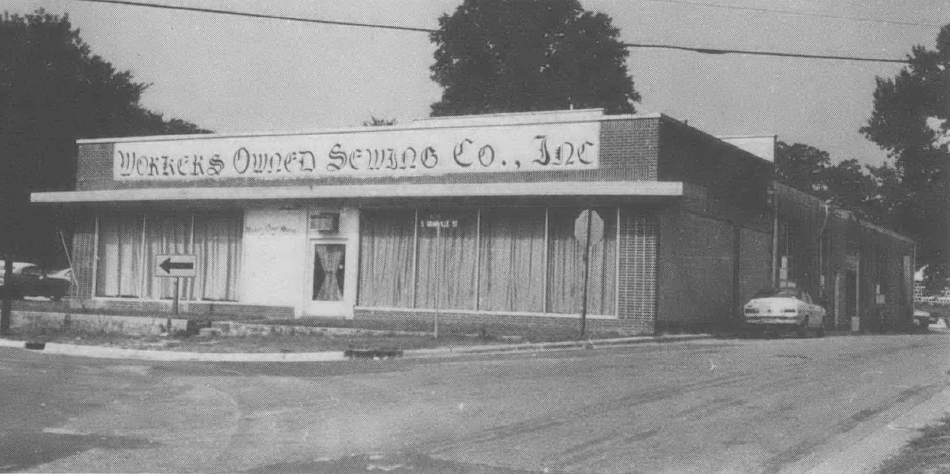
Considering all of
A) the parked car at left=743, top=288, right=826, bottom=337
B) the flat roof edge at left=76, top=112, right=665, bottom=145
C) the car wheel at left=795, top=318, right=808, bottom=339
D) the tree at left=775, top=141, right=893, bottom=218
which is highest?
the tree at left=775, top=141, right=893, bottom=218

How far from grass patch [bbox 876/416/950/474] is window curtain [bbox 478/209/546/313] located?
16643 mm

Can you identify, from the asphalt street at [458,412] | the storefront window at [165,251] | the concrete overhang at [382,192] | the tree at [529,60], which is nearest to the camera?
the asphalt street at [458,412]

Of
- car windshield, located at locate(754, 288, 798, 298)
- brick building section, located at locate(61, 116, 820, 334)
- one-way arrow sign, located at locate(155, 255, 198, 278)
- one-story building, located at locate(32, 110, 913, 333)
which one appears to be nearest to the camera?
one-way arrow sign, located at locate(155, 255, 198, 278)

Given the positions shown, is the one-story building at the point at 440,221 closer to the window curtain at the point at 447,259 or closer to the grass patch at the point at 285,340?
the window curtain at the point at 447,259

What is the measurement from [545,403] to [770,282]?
2513 cm

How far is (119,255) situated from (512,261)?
42.1 ft

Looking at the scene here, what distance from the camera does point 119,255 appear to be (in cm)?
3180

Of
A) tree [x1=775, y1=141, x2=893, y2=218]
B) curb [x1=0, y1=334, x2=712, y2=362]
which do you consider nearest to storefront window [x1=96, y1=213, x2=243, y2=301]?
curb [x1=0, y1=334, x2=712, y2=362]

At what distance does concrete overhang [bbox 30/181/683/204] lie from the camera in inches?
960

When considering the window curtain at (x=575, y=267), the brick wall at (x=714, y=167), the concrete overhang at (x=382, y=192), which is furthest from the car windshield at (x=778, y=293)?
the concrete overhang at (x=382, y=192)

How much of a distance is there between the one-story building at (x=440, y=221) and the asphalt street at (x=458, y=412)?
26.3ft

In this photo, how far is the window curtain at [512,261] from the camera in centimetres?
2645

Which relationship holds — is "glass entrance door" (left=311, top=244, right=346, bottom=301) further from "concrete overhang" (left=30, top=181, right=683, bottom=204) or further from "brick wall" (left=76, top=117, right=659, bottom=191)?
"brick wall" (left=76, top=117, right=659, bottom=191)

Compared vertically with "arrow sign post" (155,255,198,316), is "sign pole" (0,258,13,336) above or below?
below
